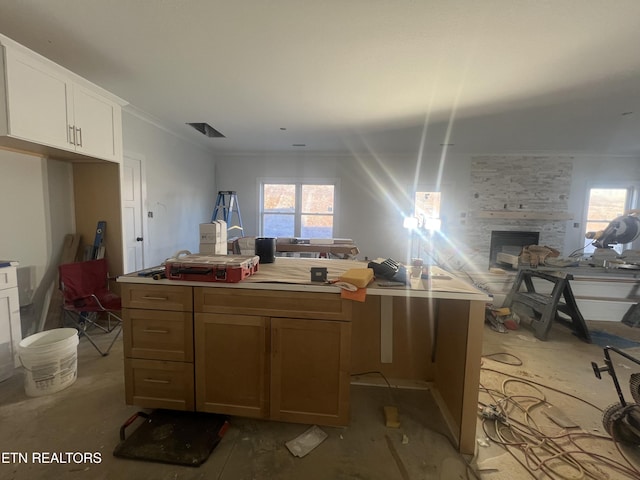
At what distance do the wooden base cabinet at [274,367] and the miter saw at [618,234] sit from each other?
3690 millimetres

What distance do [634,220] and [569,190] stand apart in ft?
8.44

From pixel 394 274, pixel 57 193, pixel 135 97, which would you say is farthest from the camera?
pixel 135 97

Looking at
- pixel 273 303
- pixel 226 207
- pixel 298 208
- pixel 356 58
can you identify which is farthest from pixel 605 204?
pixel 226 207

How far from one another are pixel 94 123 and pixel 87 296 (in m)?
1.58

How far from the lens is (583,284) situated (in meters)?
3.84

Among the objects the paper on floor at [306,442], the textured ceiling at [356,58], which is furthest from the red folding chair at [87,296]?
the paper on floor at [306,442]

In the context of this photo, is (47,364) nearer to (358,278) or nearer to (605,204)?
(358,278)

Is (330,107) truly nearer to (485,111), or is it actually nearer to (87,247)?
(485,111)

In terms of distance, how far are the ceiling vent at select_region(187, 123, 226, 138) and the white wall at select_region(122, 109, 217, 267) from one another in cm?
47

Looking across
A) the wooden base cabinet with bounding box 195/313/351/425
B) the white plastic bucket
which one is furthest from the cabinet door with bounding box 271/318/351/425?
the white plastic bucket

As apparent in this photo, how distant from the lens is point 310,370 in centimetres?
156

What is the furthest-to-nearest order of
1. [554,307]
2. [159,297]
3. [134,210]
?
[134,210] < [554,307] < [159,297]

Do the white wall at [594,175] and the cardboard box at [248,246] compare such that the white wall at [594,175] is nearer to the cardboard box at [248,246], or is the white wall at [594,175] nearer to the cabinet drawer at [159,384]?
the cardboard box at [248,246]

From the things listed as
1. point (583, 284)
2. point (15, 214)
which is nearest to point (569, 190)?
point (583, 284)
